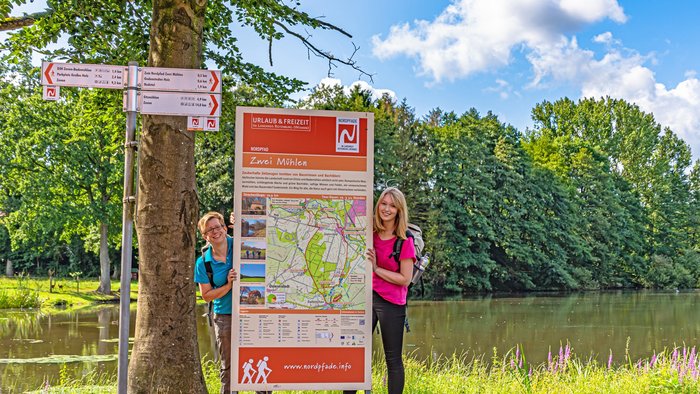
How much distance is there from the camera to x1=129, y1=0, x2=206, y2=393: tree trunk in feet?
15.9

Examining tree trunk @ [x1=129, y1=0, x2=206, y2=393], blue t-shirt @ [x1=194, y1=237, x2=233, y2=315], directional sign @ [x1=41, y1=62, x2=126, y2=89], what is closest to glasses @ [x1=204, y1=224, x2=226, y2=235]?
blue t-shirt @ [x1=194, y1=237, x2=233, y2=315]

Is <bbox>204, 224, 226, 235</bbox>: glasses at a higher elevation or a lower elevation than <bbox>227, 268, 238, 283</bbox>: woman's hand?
higher

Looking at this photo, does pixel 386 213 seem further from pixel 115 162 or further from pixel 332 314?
pixel 115 162

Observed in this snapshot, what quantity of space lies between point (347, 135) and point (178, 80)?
1096mm

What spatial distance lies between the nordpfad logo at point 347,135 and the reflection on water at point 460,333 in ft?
23.7

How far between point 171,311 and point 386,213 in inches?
65.9

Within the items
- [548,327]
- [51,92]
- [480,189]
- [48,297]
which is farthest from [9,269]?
[51,92]

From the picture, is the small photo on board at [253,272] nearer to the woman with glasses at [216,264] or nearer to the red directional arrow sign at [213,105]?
the woman with glasses at [216,264]

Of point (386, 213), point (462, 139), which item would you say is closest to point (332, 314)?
point (386, 213)

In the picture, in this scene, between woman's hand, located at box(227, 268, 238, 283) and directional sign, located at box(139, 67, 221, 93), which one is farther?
woman's hand, located at box(227, 268, 238, 283)

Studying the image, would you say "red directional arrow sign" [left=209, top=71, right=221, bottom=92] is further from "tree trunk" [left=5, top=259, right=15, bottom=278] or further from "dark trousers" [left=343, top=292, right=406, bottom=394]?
"tree trunk" [left=5, top=259, right=15, bottom=278]

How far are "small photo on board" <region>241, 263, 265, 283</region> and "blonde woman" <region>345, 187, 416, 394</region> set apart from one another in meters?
0.69

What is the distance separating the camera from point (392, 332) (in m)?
4.72

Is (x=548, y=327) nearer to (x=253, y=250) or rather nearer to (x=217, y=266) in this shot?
(x=217, y=266)
